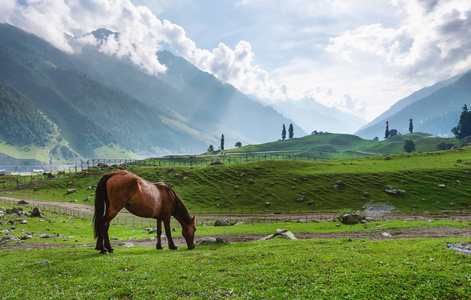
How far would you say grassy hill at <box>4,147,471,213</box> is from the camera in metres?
72.9

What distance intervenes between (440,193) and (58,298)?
300 ft

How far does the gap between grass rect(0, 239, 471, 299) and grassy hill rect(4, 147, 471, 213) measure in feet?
192

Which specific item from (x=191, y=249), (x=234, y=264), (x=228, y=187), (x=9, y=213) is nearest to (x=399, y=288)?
(x=234, y=264)

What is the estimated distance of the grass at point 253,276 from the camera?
12.0 m

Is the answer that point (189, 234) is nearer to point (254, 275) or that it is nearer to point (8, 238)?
point (254, 275)

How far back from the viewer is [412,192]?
Result: 7462 centimetres

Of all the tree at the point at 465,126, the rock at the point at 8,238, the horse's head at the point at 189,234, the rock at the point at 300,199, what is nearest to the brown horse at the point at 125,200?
the horse's head at the point at 189,234

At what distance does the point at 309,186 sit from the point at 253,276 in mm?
77356

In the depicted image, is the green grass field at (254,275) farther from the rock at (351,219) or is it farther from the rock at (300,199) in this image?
the rock at (300,199)

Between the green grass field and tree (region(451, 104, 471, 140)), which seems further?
tree (region(451, 104, 471, 140))

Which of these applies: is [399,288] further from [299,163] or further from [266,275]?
[299,163]

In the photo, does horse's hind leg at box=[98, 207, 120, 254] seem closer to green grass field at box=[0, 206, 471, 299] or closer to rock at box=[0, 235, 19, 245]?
green grass field at box=[0, 206, 471, 299]

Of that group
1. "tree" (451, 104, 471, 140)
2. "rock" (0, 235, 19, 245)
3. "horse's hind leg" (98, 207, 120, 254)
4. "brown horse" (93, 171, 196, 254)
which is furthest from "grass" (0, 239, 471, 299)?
"tree" (451, 104, 471, 140)

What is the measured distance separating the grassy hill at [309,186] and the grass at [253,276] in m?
58.4
